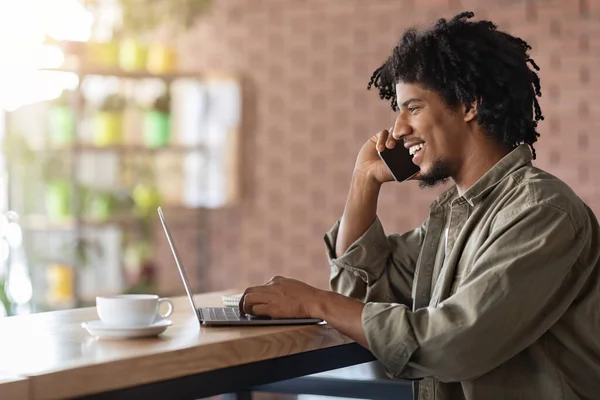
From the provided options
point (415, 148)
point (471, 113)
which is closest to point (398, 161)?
point (415, 148)

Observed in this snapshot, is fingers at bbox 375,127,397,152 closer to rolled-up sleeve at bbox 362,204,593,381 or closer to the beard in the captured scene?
the beard

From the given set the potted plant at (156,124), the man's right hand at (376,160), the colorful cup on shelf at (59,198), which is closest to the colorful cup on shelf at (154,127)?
the potted plant at (156,124)

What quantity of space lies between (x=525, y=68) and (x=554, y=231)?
405mm

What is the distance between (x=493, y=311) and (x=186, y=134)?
3.61 metres

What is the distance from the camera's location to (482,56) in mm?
1830

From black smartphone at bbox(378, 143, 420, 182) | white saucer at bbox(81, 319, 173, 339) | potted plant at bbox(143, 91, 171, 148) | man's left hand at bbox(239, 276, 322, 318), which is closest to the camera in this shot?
white saucer at bbox(81, 319, 173, 339)

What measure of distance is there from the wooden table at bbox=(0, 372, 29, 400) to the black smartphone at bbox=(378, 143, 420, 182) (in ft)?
3.57

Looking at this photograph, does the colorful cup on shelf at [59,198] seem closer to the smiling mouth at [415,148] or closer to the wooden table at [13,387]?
the smiling mouth at [415,148]

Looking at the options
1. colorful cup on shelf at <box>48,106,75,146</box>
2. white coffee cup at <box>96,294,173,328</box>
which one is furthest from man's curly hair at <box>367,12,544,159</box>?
colorful cup on shelf at <box>48,106,75,146</box>

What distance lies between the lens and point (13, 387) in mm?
1131

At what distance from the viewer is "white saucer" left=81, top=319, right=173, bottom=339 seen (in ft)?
4.77

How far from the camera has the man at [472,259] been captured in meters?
1.55

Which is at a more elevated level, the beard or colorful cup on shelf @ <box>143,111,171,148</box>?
colorful cup on shelf @ <box>143,111,171,148</box>

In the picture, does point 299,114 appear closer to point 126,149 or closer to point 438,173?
point 126,149
